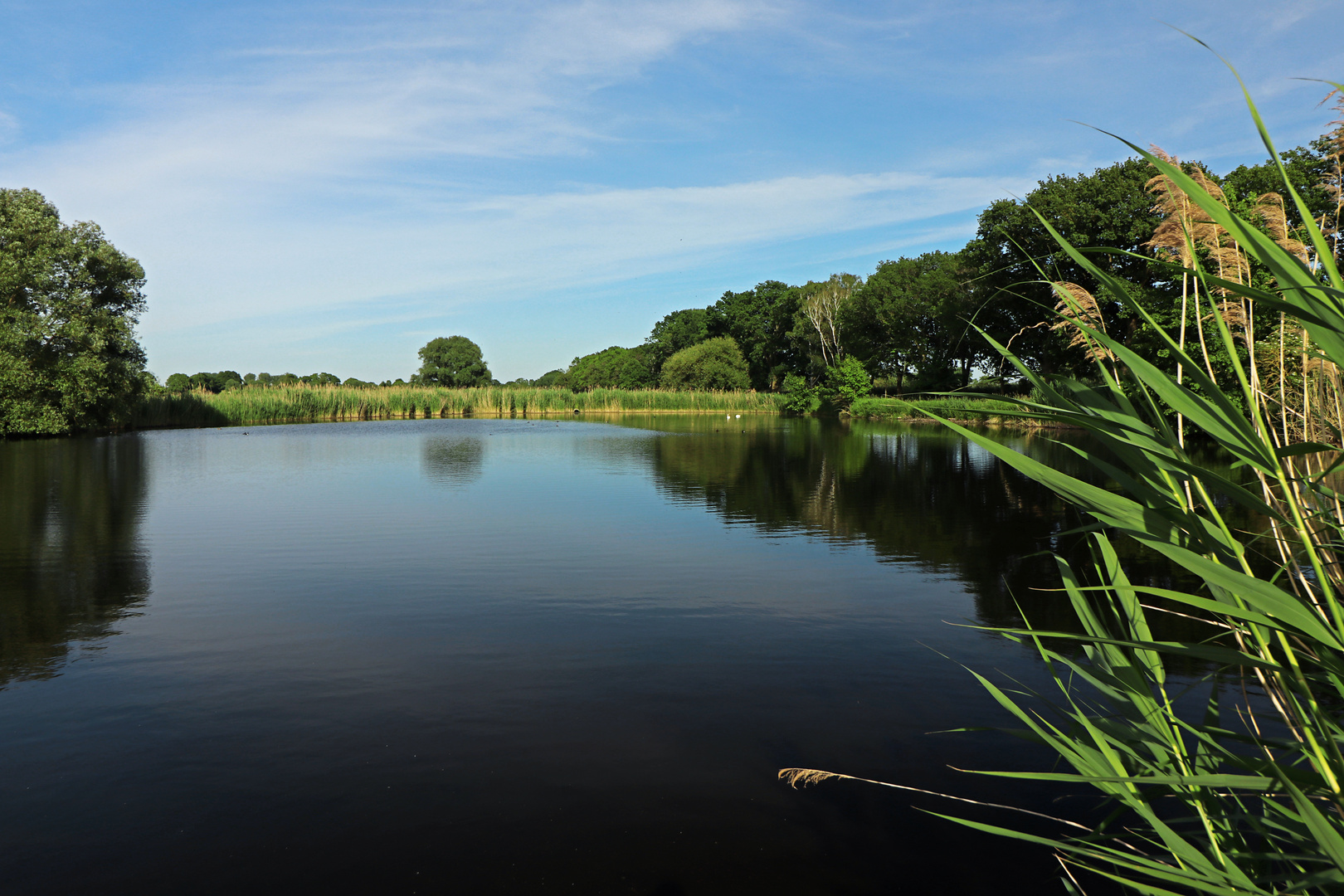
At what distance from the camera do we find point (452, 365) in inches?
4473

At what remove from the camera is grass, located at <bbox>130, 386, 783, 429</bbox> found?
4488 cm

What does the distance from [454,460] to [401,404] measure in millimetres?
34050

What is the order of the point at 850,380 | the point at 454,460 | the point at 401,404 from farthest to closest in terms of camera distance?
the point at 850,380
the point at 401,404
the point at 454,460

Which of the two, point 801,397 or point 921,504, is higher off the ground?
point 801,397

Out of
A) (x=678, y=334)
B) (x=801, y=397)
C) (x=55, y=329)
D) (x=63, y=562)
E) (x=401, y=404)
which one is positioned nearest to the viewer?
(x=63, y=562)

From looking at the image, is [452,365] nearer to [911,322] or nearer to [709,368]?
[709,368]

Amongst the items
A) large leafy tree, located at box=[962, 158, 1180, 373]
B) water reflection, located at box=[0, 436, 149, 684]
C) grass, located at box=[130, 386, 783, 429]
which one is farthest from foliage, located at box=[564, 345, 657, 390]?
water reflection, located at box=[0, 436, 149, 684]

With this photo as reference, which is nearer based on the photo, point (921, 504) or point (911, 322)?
point (921, 504)

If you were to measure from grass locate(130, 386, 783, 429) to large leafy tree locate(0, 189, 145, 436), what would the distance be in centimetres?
647

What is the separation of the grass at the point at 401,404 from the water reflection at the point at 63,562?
2626 centimetres

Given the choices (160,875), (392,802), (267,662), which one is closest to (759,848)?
(392,802)

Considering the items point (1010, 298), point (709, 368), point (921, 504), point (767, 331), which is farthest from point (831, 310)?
point (921, 504)

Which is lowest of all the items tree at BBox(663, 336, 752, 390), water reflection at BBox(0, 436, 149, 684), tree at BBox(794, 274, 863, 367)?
water reflection at BBox(0, 436, 149, 684)

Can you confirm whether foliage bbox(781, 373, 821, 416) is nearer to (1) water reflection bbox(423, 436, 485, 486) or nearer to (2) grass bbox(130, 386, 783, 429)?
(2) grass bbox(130, 386, 783, 429)
